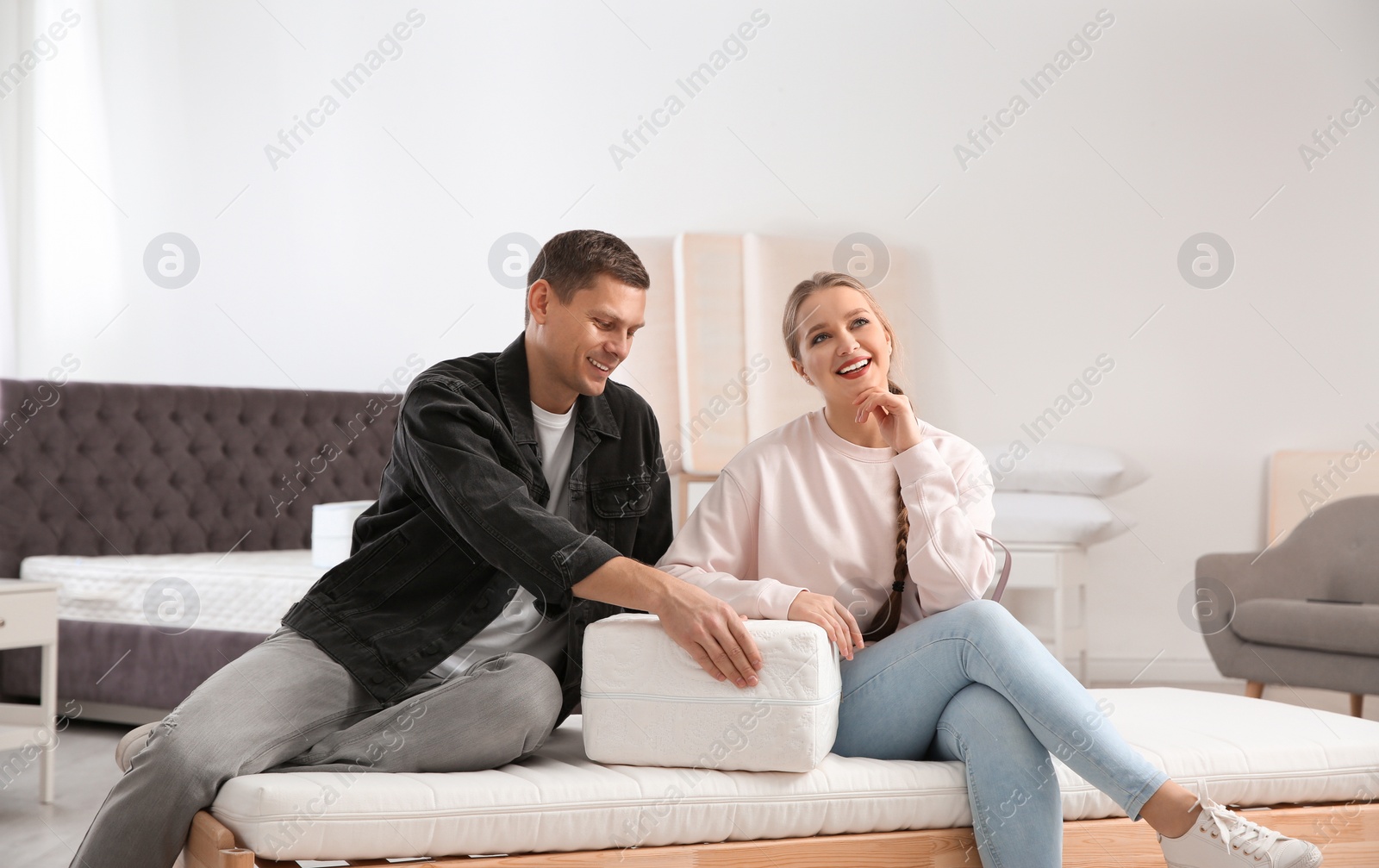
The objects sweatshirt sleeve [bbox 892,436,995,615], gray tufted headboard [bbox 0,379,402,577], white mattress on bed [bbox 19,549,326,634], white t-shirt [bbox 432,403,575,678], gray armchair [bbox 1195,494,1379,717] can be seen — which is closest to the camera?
sweatshirt sleeve [bbox 892,436,995,615]

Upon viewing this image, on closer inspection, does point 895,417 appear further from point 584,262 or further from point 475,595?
point 475,595

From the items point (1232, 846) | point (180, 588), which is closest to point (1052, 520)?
point (1232, 846)

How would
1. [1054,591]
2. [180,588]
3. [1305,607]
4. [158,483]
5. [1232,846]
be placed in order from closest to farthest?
1. [1232,846]
2. [1305,607]
3. [180,588]
4. [1054,591]
5. [158,483]

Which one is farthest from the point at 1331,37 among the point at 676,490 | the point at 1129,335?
the point at 676,490

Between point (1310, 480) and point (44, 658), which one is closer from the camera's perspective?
point (44, 658)

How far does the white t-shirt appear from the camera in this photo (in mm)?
1547

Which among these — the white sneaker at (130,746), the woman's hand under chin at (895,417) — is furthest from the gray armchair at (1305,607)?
the white sneaker at (130,746)

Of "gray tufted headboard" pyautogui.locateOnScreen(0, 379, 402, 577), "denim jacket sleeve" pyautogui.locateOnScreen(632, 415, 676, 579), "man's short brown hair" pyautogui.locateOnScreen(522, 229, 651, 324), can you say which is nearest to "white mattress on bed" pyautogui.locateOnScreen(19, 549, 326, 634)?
"gray tufted headboard" pyautogui.locateOnScreen(0, 379, 402, 577)

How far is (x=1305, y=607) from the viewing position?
2.81m

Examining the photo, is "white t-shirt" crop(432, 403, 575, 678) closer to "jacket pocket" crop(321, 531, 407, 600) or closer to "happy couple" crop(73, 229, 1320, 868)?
"happy couple" crop(73, 229, 1320, 868)

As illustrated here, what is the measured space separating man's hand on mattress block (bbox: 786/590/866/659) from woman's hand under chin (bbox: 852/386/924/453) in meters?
0.26

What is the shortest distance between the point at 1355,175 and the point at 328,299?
147 inches

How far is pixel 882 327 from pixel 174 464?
2933 mm

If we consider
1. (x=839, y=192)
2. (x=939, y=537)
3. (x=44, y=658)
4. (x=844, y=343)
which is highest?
(x=839, y=192)
